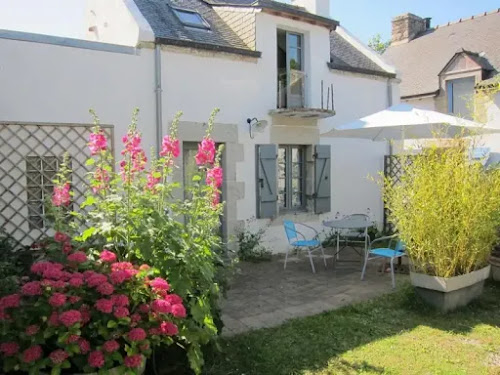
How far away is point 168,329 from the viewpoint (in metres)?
2.42

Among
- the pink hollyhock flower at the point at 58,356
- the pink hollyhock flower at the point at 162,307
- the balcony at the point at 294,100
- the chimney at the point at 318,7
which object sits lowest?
the pink hollyhock flower at the point at 58,356

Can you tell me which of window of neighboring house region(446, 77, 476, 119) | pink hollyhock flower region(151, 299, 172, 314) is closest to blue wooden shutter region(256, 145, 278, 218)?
pink hollyhock flower region(151, 299, 172, 314)

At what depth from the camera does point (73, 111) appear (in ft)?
18.8

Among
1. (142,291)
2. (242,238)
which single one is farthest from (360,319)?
(242,238)

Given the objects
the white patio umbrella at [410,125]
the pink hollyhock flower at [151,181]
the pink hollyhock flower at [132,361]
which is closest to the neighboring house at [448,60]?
the white patio umbrella at [410,125]

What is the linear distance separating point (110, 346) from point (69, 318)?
0.85 ft

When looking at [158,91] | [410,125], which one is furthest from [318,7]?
[158,91]

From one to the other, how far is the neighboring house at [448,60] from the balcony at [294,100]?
9.25 ft

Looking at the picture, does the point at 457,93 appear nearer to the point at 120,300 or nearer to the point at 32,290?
the point at 120,300

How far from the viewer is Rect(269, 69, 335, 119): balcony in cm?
756

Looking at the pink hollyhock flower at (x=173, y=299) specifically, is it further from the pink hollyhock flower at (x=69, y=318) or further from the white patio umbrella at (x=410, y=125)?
the white patio umbrella at (x=410, y=125)

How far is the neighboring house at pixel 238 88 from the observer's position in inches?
223

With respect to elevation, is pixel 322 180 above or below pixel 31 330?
above

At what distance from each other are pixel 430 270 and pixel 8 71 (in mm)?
5268
